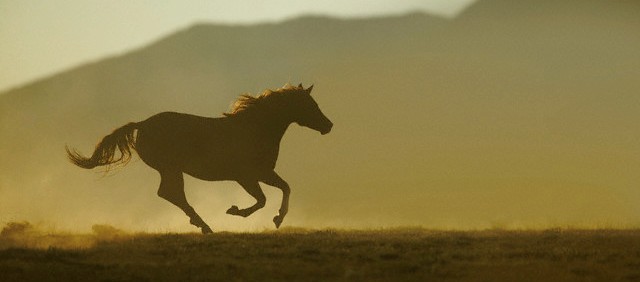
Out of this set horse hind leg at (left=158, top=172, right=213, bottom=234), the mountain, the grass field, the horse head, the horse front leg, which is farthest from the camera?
the mountain

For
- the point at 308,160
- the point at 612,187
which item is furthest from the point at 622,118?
the point at 308,160

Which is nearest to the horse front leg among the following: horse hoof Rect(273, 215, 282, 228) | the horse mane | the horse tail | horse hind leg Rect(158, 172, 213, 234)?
horse hoof Rect(273, 215, 282, 228)

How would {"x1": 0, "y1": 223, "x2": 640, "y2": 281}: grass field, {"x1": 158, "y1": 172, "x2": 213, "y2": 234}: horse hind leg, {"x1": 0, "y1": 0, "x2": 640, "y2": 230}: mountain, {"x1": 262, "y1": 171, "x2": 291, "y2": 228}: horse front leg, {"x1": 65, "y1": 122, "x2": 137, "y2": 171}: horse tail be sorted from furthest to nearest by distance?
{"x1": 0, "y1": 0, "x2": 640, "y2": 230}: mountain
{"x1": 65, "y1": 122, "x2": 137, "y2": 171}: horse tail
{"x1": 158, "y1": 172, "x2": 213, "y2": 234}: horse hind leg
{"x1": 262, "y1": 171, "x2": 291, "y2": 228}: horse front leg
{"x1": 0, "y1": 223, "x2": 640, "y2": 281}: grass field

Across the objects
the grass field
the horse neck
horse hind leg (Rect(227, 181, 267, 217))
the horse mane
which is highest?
the horse mane

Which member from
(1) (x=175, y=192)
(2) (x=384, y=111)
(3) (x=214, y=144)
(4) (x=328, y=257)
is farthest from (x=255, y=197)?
(2) (x=384, y=111)

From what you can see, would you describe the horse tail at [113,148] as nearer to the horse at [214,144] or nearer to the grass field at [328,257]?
the horse at [214,144]

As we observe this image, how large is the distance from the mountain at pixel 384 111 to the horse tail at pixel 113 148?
347cm

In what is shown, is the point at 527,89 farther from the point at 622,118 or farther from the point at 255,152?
the point at 255,152

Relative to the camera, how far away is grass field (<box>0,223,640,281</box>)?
416 inches

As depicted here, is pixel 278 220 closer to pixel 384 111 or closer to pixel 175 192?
pixel 175 192

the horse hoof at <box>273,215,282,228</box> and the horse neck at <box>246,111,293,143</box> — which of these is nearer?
the horse hoof at <box>273,215,282,228</box>

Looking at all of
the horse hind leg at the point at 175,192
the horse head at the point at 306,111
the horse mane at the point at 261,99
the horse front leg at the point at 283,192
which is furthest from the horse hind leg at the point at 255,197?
the horse head at the point at 306,111

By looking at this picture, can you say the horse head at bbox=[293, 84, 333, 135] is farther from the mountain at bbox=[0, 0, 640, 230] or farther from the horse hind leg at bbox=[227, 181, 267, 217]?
the mountain at bbox=[0, 0, 640, 230]

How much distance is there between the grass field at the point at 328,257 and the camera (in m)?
10.6
